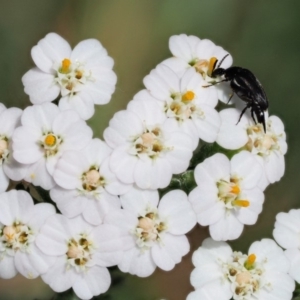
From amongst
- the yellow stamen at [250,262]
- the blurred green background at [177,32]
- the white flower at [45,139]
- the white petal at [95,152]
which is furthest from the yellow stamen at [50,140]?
the blurred green background at [177,32]

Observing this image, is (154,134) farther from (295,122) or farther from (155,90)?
(295,122)

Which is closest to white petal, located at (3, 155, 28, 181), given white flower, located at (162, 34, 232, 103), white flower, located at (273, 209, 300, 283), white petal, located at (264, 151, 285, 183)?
white flower, located at (162, 34, 232, 103)

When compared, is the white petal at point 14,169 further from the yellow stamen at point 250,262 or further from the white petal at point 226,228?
the yellow stamen at point 250,262

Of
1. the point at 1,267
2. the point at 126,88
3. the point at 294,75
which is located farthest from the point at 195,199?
the point at 294,75

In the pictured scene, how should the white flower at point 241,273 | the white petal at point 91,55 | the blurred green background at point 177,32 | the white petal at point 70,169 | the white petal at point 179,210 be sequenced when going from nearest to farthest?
the white petal at point 70,169, the white petal at point 179,210, the white flower at point 241,273, the white petal at point 91,55, the blurred green background at point 177,32

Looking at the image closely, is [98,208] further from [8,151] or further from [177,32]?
[177,32]

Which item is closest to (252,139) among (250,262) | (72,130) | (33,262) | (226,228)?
(226,228)
